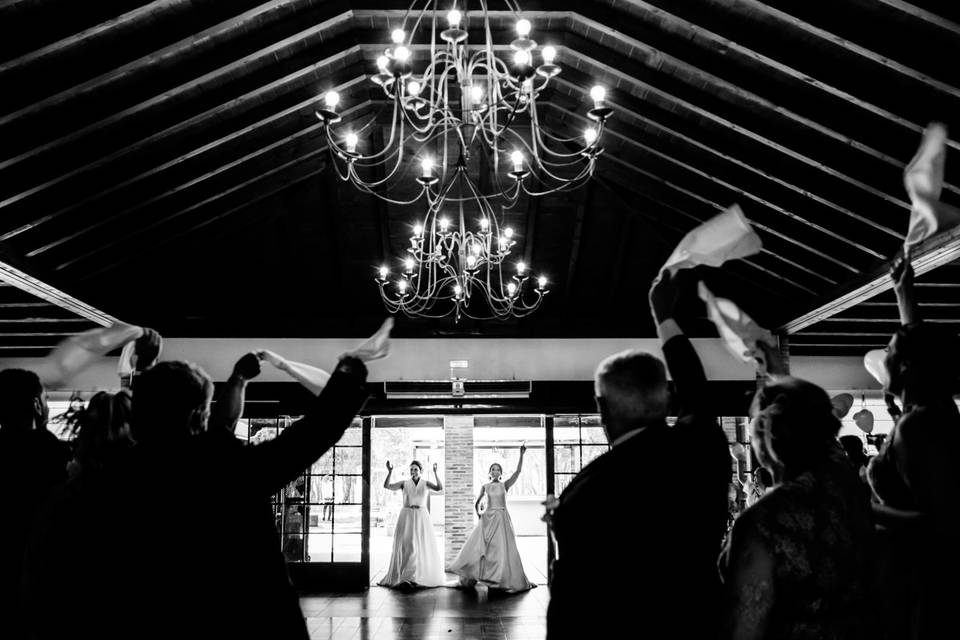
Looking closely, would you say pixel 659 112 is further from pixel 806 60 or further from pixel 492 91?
pixel 492 91

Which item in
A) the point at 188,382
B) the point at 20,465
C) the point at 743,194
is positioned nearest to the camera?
the point at 188,382

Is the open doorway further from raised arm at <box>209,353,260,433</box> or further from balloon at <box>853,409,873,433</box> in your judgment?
raised arm at <box>209,353,260,433</box>

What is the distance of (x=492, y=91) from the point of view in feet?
14.7

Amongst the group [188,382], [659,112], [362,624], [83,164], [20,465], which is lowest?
[362,624]

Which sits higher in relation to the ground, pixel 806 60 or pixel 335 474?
pixel 806 60

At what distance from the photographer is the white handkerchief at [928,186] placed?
2154 millimetres

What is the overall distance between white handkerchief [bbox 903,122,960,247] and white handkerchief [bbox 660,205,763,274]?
0.44m

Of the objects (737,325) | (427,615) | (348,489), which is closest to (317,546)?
(348,489)

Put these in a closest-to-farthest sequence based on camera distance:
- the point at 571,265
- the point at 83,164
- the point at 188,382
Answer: the point at 188,382 < the point at 83,164 < the point at 571,265

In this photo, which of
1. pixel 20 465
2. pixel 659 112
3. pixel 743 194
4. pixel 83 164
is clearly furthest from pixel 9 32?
pixel 743 194

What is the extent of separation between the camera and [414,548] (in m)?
10.3

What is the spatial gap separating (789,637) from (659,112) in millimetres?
6318

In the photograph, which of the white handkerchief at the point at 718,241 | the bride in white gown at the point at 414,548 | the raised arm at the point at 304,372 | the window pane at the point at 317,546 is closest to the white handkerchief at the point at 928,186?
the white handkerchief at the point at 718,241

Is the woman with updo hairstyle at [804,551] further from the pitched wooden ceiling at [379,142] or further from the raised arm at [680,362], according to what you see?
the pitched wooden ceiling at [379,142]
